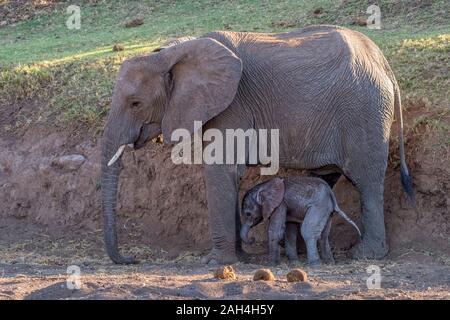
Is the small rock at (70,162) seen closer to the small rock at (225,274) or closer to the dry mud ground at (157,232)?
the dry mud ground at (157,232)

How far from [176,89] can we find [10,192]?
10.2 ft

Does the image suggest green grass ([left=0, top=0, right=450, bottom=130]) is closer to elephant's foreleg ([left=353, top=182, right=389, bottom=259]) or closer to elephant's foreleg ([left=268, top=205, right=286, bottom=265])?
elephant's foreleg ([left=353, top=182, right=389, bottom=259])

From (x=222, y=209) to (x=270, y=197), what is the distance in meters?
0.47

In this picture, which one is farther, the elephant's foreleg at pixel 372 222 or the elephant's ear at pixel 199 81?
the elephant's foreleg at pixel 372 222

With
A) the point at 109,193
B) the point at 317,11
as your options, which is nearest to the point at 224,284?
the point at 109,193

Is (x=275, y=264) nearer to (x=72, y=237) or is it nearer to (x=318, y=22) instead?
(x=72, y=237)

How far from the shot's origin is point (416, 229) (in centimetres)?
1106

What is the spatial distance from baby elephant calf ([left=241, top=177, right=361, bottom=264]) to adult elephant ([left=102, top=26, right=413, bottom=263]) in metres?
0.21

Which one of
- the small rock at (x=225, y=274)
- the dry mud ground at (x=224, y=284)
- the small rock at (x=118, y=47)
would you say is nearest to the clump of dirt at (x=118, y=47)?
the small rock at (x=118, y=47)

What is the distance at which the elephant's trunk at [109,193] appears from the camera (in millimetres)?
10422

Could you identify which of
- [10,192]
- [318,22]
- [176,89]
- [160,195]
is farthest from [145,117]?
[318,22]

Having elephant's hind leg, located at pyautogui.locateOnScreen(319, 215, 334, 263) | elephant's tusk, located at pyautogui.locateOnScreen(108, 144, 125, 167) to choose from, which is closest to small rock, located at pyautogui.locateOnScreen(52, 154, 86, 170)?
elephant's tusk, located at pyautogui.locateOnScreen(108, 144, 125, 167)

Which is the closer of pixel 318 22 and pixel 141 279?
pixel 141 279

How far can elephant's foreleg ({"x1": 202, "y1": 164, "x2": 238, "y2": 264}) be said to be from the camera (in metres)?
10.6
